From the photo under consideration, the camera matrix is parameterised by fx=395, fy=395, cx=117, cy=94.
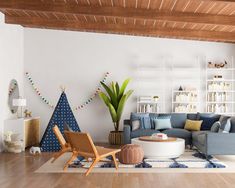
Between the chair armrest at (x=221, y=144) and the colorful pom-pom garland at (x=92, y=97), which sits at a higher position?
the colorful pom-pom garland at (x=92, y=97)

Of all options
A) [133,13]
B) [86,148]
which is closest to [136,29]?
[133,13]

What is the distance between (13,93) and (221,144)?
→ 5.15 meters

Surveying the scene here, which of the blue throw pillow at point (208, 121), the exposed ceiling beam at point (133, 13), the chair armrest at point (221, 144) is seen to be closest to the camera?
the chair armrest at point (221, 144)

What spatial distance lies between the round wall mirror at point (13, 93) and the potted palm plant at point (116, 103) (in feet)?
7.01

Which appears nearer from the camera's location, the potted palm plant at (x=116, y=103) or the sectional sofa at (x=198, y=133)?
the sectional sofa at (x=198, y=133)

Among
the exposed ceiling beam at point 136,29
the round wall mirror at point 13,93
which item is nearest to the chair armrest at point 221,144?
the exposed ceiling beam at point 136,29

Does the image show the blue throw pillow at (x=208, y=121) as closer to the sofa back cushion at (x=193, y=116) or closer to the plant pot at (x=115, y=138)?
the sofa back cushion at (x=193, y=116)

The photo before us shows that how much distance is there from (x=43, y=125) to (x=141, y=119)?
2958 millimetres

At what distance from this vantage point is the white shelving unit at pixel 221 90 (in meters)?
10.6

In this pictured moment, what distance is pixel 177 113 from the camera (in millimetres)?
10031

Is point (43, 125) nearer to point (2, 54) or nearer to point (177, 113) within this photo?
point (2, 54)

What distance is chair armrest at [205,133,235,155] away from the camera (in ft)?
25.1

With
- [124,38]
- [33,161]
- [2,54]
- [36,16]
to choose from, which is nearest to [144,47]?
[124,38]

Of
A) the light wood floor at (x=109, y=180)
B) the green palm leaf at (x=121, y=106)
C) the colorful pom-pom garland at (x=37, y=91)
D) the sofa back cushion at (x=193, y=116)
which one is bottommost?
the light wood floor at (x=109, y=180)
